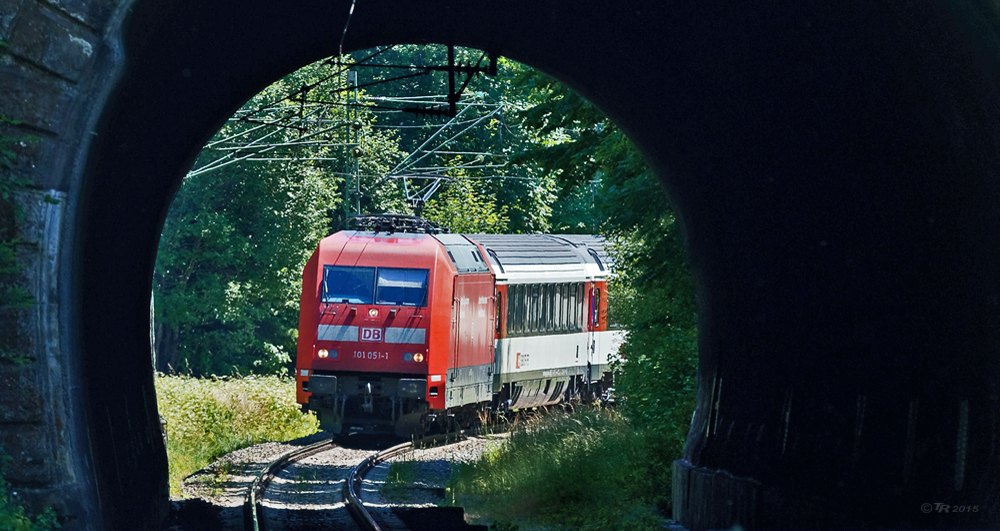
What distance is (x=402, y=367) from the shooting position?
21.7 metres

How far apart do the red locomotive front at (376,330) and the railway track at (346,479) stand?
0.68 m

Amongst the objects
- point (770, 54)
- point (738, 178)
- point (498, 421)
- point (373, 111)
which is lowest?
point (498, 421)

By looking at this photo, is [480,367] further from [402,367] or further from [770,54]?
[770,54]

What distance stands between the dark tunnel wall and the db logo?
931 cm

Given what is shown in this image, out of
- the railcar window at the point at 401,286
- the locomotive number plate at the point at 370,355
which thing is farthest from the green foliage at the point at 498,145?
the locomotive number plate at the point at 370,355

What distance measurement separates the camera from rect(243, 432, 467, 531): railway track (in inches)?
558

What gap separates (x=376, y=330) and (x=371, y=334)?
0.37 ft

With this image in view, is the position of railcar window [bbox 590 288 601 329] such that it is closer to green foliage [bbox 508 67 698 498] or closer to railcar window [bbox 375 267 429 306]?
Result: railcar window [bbox 375 267 429 306]

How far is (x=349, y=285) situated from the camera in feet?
72.4

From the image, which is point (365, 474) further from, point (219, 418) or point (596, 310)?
point (596, 310)

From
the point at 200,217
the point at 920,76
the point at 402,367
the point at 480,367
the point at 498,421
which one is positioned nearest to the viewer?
the point at 920,76

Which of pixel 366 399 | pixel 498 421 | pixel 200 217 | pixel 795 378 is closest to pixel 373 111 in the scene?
pixel 200 217

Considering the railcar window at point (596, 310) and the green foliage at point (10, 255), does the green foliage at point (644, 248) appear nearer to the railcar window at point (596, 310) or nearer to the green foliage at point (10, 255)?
the green foliage at point (10, 255)

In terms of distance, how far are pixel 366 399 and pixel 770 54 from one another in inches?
538
